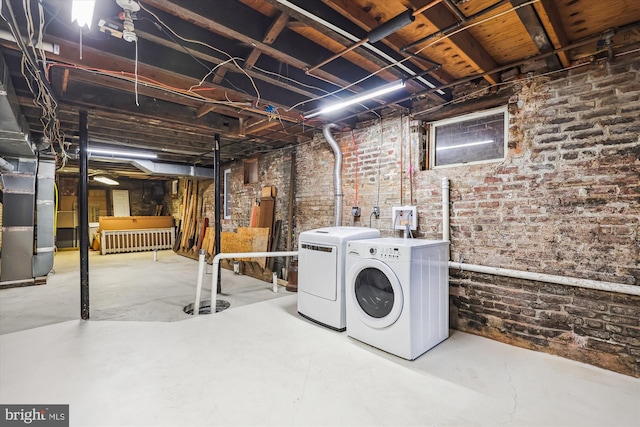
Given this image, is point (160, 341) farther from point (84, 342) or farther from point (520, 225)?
point (520, 225)

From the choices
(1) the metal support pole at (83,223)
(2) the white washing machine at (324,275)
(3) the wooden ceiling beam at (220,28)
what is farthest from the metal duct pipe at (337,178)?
(1) the metal support pole at (83,223)

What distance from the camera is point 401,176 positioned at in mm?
3379

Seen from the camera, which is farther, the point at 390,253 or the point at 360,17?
the point at 390,253

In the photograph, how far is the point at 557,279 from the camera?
2322mm

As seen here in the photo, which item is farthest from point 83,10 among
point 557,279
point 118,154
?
point 118,154

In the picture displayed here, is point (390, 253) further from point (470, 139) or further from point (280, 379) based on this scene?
point (470, 139)

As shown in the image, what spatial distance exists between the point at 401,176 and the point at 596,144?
1662 mm

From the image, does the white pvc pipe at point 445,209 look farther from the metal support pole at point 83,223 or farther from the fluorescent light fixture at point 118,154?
the fluorescent light fixture at point 118,154

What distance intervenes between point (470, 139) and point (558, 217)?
1.07 meters

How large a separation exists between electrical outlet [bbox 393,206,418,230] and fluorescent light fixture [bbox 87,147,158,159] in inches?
212

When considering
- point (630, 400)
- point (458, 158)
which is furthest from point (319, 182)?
point (630, 400)

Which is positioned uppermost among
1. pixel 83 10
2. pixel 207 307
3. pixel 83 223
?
pixel 83 10

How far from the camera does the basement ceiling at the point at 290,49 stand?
1766 millimetres

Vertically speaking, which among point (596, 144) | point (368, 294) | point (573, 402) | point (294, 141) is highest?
point (294, 141)
